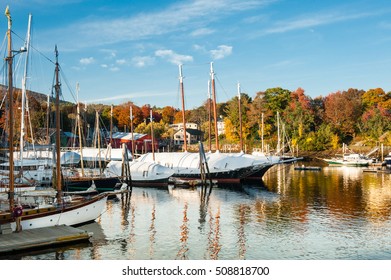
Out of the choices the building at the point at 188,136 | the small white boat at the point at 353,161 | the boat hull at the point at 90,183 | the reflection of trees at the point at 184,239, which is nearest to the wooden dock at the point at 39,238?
the reflection of trees at the point at 184,239

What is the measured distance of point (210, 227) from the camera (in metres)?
16.0

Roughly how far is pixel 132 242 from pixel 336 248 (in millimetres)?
6038

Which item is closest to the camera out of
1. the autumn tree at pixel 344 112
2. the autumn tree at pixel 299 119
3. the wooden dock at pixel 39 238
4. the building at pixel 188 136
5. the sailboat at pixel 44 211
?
the wooden dock at pixel 39 238

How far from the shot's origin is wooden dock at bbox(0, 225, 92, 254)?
39.4 ft

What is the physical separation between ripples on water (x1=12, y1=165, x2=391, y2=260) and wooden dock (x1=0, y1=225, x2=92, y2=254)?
0.31 m

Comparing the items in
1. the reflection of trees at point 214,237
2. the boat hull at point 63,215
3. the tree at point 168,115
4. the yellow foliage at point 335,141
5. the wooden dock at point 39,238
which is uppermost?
the tree at point 168,115

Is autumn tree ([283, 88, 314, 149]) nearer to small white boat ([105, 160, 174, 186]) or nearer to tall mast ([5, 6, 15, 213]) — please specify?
small white boat ([105, 160, 174, 186])

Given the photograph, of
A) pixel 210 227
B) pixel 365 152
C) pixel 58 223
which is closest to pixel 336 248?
pixel 210 227

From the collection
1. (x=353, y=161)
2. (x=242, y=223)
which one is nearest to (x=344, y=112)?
(x=353, y=161)

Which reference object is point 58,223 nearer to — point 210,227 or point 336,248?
point 210,227

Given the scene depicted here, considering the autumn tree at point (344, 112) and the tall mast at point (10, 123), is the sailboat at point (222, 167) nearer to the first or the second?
the tall mast at point (10, 123)

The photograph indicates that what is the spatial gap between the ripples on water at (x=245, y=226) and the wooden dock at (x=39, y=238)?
0.31 meters

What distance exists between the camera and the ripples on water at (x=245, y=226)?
1259 centimetres
